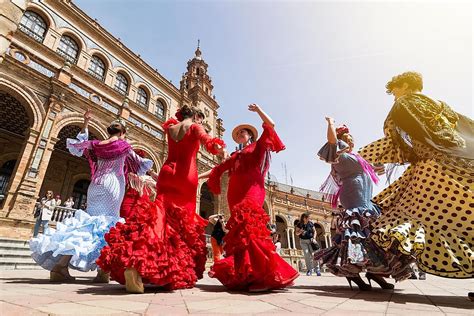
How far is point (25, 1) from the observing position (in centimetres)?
224

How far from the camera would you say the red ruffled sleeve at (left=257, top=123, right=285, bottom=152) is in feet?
9.46

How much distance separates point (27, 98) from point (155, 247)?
1147 cm

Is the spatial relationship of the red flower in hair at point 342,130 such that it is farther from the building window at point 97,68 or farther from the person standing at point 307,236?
the building window at point 97,68

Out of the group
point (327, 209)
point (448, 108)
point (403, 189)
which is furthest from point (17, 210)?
point (327, 209)

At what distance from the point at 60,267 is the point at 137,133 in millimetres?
12500

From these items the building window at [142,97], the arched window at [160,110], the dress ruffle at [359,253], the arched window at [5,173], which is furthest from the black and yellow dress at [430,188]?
the arched window at [160,110]

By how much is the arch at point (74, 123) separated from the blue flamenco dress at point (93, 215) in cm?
911

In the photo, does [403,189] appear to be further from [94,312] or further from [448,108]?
[94,312]

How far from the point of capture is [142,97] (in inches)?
736

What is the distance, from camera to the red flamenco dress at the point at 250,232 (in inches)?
92.7

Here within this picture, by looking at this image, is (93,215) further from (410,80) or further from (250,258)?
(410,80)

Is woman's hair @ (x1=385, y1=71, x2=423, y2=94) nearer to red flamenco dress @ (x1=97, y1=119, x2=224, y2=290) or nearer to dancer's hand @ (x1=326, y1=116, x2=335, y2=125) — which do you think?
dancer's hand @ (x1=326, y1=116, x2=335, y2=125)

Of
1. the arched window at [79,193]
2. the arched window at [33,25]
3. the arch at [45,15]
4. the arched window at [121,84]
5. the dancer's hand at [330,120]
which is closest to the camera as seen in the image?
the dancer's hand at [330,120]

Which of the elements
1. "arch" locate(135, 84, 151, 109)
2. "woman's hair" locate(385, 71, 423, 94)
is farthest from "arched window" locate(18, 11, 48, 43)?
"woman's hair" locate(385, 71, 423, 94)
